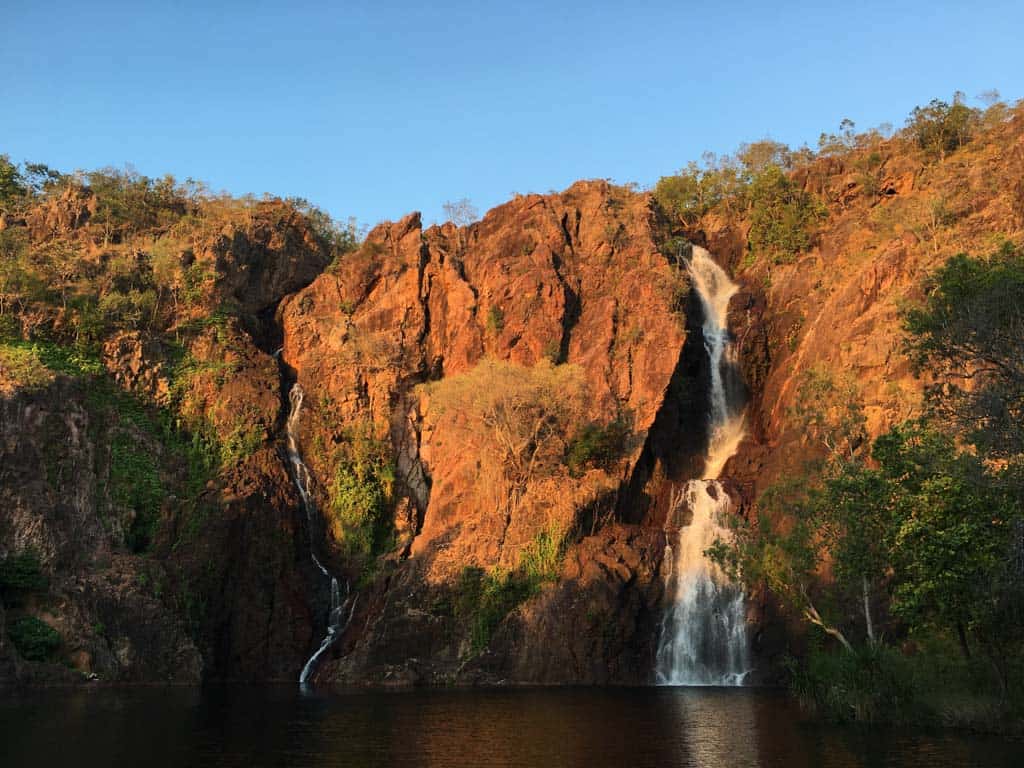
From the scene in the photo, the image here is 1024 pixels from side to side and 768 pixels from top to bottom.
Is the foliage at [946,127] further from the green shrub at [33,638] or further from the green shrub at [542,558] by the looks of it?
the green shrub at [33,638]

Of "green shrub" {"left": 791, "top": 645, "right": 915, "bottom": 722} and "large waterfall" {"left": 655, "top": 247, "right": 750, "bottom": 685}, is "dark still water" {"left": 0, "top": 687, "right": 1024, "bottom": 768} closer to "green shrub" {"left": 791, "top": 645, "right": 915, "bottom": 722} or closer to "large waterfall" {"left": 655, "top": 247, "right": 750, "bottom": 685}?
"green shrub" {"left": 791, "top": 645, "right": 915, "bottom": 722}

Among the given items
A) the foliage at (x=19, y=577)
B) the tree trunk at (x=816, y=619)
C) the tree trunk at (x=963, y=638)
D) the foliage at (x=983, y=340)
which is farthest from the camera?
the foliage at (x=19, y=577)

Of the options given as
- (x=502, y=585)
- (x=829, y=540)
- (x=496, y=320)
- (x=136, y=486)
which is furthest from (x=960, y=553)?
(x=136, y=486)

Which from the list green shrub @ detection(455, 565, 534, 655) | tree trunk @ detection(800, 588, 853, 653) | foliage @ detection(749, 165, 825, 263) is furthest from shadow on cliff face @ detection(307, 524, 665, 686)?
foliage @ detection(749, 165, 825, 263)

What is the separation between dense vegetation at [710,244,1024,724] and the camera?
24.2 meters

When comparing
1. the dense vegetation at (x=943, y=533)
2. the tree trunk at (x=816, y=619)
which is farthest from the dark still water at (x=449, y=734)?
the tree trunk at (x=816, y=619)

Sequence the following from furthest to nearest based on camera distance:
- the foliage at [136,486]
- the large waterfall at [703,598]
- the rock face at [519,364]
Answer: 1. the foliage at [136,486]
2. the rock face at [519,364]
3. the large waterfall at [703,598]

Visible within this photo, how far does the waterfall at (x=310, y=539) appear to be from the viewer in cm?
5462

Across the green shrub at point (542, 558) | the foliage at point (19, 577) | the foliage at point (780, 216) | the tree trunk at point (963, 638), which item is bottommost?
the tree trunk at point (963, 638)

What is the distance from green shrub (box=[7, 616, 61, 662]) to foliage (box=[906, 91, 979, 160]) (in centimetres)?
6484

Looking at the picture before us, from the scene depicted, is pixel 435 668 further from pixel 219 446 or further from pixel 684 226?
pixel 684 226

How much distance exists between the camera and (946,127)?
68.6 meters

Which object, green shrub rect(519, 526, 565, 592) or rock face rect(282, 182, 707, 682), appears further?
green shrub rect(519, 526, 565, 592)

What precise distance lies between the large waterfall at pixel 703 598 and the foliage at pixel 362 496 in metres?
18.5
